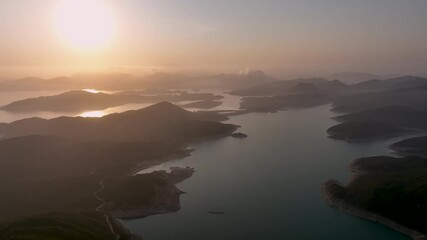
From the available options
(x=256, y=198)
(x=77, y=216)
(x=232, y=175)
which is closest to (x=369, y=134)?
(x=232, y=175)

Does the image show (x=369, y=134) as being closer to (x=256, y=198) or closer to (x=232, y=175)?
(x=232, y=175)

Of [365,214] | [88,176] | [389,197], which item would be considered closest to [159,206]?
[88,176]

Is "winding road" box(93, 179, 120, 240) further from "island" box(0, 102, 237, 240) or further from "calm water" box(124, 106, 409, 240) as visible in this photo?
"calm water" box(124, 106, 409, 240)

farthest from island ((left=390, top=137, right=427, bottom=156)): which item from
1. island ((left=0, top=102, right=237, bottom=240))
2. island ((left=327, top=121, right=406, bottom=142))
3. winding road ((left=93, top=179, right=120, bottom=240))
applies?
winding road ((left=93, top=179, right=120, bottom=240))

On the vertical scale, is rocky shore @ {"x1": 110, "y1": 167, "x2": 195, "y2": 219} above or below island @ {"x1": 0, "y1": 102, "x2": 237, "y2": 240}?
below

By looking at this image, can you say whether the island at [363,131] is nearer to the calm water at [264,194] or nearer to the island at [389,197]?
the calm water at [264,194]
